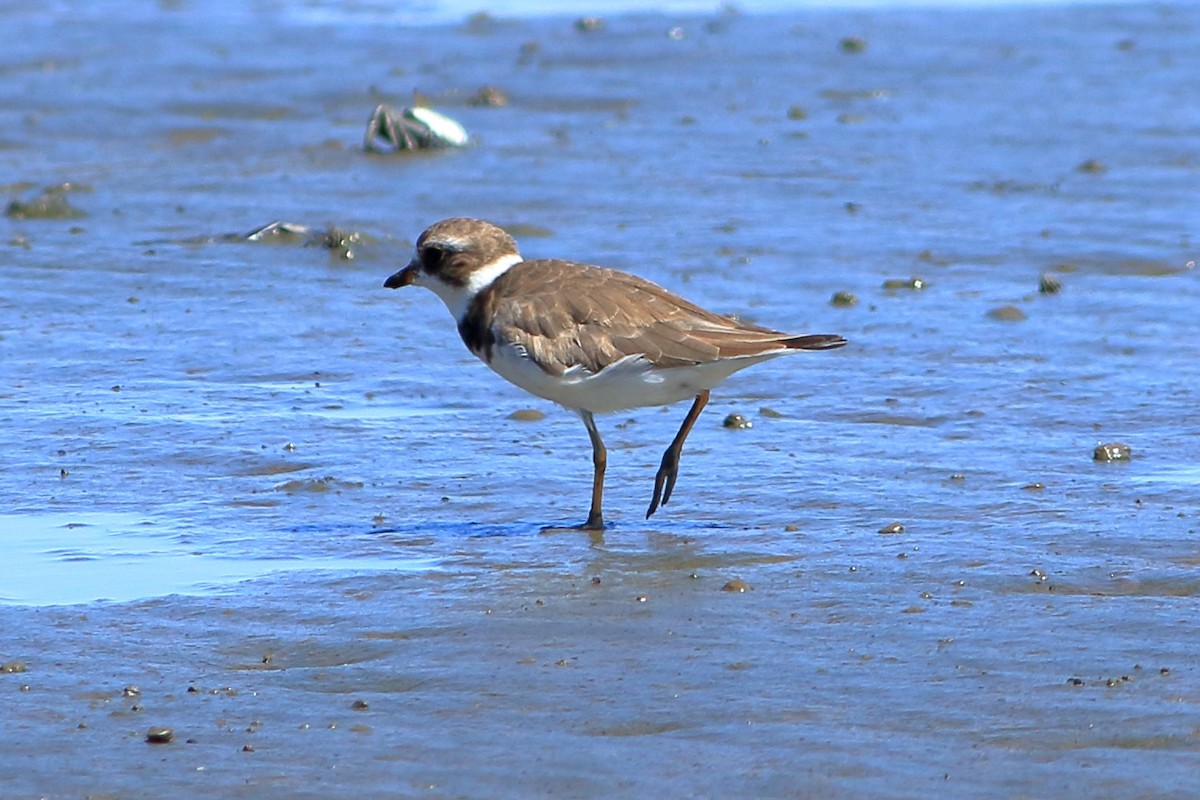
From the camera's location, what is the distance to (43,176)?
1217cm

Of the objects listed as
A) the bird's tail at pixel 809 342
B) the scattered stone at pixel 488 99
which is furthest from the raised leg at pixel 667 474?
the scattered stone at pixel 488 99

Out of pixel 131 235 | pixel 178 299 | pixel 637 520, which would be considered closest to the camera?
pixel 637 520

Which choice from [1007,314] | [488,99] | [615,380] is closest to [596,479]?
[615,380]

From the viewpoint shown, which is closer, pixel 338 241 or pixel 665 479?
pixel 665 479

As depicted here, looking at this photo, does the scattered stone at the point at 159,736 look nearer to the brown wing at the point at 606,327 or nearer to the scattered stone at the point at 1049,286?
the brown wing at the point at 606,327

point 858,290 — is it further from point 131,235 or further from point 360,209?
point 131,235

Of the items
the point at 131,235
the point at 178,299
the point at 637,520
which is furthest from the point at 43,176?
the point at 637,520

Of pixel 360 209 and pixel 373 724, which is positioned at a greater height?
pixel 360 209

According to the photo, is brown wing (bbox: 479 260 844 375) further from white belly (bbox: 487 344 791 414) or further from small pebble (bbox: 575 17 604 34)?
small pebble (bbox: 575 17 604 34)

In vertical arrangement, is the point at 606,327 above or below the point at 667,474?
above

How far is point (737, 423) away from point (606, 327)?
48.8 inches

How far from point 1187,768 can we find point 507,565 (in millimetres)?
2300

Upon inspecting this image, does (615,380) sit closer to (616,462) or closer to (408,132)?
(616,462)

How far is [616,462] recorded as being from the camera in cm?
714
